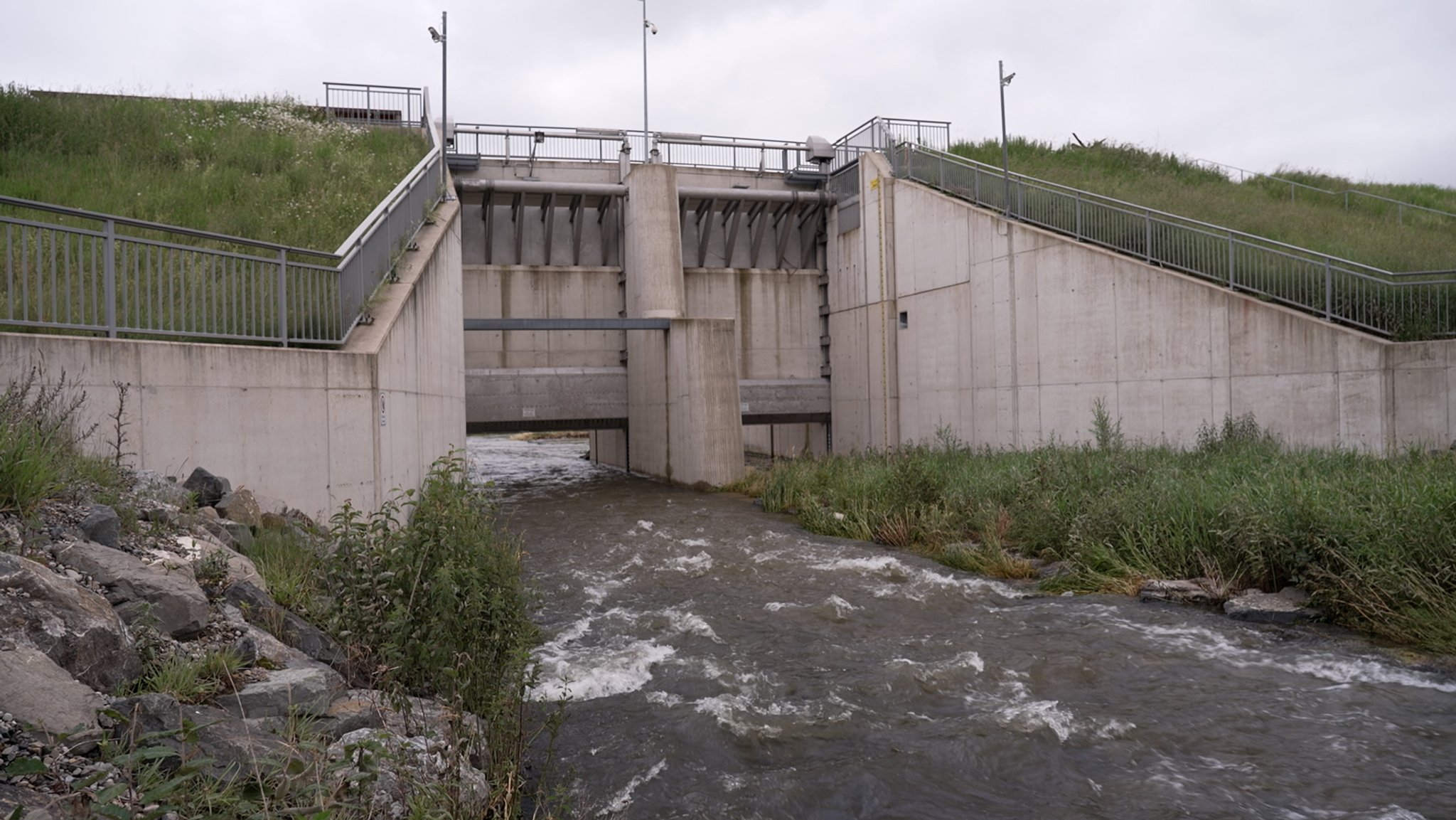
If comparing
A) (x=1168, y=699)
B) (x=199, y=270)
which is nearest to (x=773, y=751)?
(x=1168, y=699)

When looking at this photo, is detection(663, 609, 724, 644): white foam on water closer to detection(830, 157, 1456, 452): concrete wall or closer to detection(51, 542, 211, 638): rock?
detection(51, 542, 211, 638): rock

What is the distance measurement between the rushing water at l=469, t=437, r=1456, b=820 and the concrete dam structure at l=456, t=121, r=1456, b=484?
7005 mm

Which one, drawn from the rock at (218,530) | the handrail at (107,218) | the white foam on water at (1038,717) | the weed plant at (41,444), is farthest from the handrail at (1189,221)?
the weed plant at (41,444)

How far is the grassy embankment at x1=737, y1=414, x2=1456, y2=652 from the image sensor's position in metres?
7.98

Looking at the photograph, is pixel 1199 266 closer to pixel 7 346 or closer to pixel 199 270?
pixel 199 270

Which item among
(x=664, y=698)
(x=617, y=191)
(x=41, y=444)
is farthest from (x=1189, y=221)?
(x=41, y=444)

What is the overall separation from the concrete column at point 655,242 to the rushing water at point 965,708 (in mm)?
12417

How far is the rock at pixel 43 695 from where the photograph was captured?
3.41 m

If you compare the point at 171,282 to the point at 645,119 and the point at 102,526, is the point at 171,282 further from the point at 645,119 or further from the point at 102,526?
the point at 645,119

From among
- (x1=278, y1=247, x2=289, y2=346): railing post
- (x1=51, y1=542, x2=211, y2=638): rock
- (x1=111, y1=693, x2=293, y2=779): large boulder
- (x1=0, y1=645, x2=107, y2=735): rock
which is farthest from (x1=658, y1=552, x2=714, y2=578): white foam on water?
(x1=0, y1=645, x2=107, y2=735): rock

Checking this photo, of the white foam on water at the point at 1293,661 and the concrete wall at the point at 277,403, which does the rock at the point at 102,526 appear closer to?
the concrete wall at the point at 277,403

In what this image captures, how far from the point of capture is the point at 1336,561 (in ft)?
27.9

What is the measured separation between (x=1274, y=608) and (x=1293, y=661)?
1.18 meters

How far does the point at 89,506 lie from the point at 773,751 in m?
4.53
